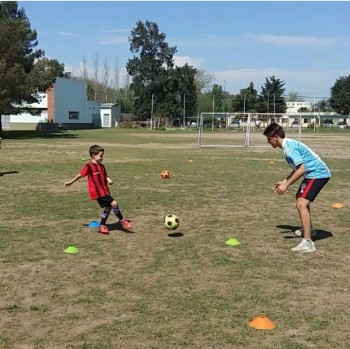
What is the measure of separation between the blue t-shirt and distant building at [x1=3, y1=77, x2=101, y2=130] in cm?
6780

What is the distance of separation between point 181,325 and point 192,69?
97.9 metres

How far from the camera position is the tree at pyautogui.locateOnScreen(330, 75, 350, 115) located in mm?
105500

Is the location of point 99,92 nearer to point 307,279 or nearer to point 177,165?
point 177,165

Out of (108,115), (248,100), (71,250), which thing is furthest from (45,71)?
(248,100)

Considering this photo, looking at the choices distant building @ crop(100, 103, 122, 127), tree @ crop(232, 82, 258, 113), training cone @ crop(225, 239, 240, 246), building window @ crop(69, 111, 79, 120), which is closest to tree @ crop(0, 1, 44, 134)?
training cone @ crop(225, 239, 240, 246)

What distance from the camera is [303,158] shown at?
688 cm

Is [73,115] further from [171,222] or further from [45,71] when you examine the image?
[171,222]

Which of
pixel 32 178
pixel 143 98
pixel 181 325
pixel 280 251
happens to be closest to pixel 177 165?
pixel 32 178

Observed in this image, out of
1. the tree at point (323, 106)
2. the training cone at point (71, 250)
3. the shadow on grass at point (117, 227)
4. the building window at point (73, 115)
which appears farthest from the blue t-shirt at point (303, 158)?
the tree at point (323, 106)

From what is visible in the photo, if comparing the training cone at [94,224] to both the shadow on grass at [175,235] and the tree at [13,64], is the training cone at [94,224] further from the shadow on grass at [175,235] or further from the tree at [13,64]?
the tree at [13,64]

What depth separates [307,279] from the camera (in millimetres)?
5535

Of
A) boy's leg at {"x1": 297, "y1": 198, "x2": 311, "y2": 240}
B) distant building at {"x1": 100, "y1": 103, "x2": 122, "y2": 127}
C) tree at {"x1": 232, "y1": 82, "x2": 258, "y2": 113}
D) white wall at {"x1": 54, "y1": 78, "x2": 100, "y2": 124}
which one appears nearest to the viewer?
boy's leg at {"x1": 297, "y1": 198, "x2": 311, "y2": 240}

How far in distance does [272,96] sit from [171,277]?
103 meters

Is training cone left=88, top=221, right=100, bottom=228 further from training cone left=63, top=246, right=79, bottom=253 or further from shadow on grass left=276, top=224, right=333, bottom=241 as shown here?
shadow on grass left=276, top=224, right=333, bottom=241
